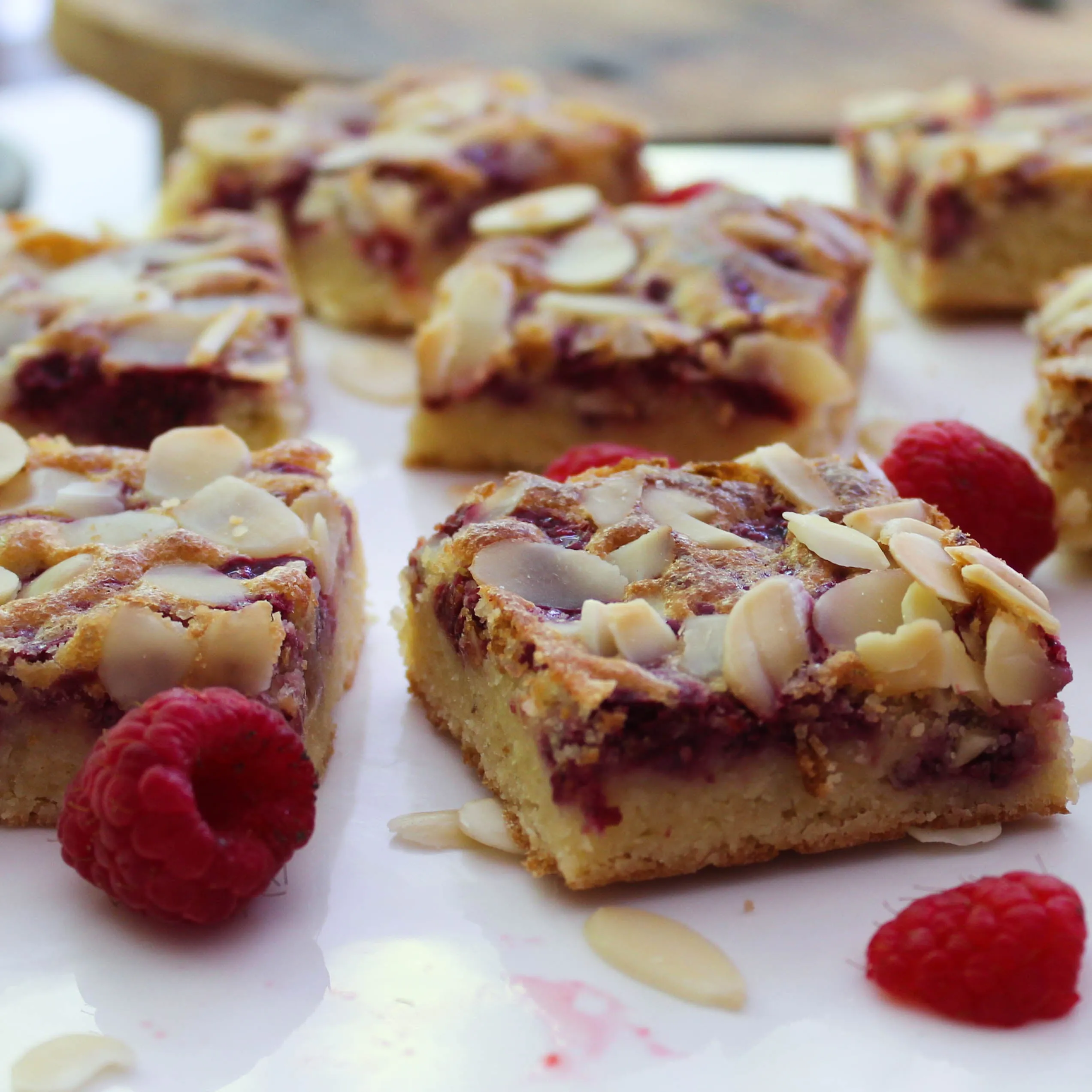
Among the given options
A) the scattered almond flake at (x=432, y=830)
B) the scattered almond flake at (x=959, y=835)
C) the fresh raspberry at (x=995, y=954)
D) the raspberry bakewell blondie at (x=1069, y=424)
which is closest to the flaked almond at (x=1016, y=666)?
the scattered almond flake at (x=959, y=835)

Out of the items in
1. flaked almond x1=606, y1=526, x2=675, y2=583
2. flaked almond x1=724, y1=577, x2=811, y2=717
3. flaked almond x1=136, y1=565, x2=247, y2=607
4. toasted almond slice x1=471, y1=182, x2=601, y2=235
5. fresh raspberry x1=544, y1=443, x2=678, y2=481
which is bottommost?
fresh raspberry x1=544, y1=443, x2=678, y2=481

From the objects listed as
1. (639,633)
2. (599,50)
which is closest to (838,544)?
(639,633)

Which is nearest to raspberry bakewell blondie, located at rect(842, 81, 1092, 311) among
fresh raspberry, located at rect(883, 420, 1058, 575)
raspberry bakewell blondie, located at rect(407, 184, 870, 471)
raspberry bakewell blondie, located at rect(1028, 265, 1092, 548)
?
raspberry bakewell blondie, located at rect(407, 184, 870, 471)

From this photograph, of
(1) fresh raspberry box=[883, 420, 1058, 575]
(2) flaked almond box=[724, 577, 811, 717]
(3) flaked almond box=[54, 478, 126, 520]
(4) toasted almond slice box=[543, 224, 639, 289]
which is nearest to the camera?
(2) flaked almond box=[724, 577, 811, 717]

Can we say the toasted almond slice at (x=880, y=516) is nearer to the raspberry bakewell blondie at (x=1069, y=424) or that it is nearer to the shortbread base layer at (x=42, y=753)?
the raspberry bakewell blondie at (x=1069, y=424)

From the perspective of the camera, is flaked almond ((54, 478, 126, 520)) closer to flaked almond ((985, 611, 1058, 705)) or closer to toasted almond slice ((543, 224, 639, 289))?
toasted almond slice ((543, 224, 639, 289))

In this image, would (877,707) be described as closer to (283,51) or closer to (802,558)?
(802,558)
